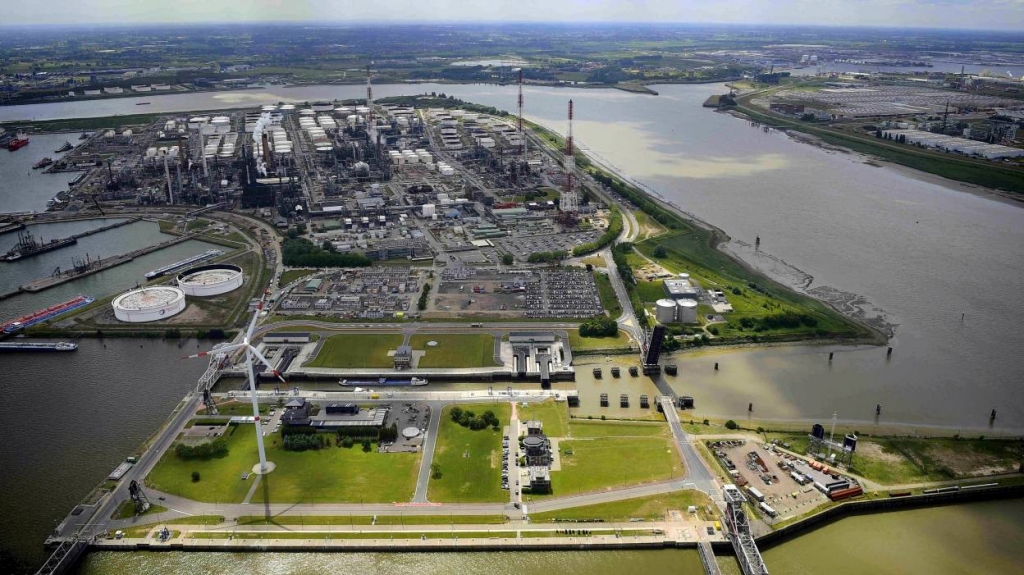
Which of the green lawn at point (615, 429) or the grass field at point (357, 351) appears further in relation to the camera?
the grass field at point (357, 351)

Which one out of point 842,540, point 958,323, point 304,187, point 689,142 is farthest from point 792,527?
point 689,142

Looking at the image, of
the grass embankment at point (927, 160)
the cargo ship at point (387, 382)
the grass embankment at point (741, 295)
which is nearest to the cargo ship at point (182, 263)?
the cargo ship at point (387, 382)

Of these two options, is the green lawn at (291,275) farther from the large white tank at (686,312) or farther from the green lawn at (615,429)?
the large white tank at (686,312)

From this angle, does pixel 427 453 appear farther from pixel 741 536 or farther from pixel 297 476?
pixel 741 536

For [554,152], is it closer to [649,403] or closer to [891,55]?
[649,403]

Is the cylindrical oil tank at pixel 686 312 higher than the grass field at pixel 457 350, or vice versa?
the cylindrical oil tank at pixel 686 312

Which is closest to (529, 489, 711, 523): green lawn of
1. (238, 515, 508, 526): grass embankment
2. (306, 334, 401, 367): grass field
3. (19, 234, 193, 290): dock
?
(238, 515, 508, 526): grass embankment

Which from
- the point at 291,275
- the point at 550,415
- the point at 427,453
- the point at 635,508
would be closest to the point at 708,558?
the point at 635,508
